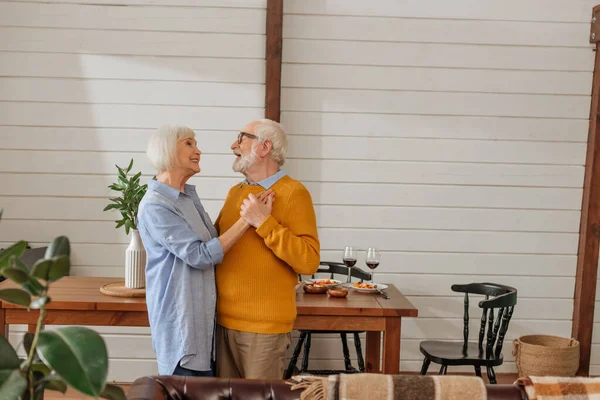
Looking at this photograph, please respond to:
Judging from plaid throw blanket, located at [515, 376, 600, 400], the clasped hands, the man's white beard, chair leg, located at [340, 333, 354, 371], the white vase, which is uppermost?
the man's white beard

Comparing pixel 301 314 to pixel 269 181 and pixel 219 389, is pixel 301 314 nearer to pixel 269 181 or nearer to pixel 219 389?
pixel 269 181

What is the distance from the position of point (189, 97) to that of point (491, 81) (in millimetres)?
2100

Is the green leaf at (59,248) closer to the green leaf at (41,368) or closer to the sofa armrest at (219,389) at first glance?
the green leaf at (41,368)

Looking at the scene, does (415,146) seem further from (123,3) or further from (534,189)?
(123,3)

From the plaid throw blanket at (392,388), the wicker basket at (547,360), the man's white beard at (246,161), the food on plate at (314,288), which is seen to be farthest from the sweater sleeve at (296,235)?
the wicker basket at (547,360)

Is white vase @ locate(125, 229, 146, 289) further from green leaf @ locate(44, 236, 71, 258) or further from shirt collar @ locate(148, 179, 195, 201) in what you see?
green leaf @ locate(44, 236, 71, 258)

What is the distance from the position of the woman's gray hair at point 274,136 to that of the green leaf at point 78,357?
5.77 ft

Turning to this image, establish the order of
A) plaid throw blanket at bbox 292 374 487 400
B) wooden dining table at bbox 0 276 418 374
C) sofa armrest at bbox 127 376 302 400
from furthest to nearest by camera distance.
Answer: wooden dining table at bbox 0 276 418 374
sofa armrest at bbox 127 376 302 400
plaid throw blanket at bbox 292 374 487 400

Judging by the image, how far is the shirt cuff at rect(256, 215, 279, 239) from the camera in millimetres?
2551

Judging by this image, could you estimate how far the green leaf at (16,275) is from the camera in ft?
3.45

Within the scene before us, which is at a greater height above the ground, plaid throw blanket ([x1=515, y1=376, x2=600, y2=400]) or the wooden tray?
plaid throw blanket ([x1=515, y1=376, x2=600, y2=400])

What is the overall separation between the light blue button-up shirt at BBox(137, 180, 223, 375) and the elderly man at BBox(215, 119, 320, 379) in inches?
3.2

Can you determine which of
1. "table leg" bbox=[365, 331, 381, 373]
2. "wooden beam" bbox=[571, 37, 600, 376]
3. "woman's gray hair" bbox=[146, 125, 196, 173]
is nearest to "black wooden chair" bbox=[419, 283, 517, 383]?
"table leg" bbox=[365, 331, 381, 373]

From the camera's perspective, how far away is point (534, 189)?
16.1 feet
